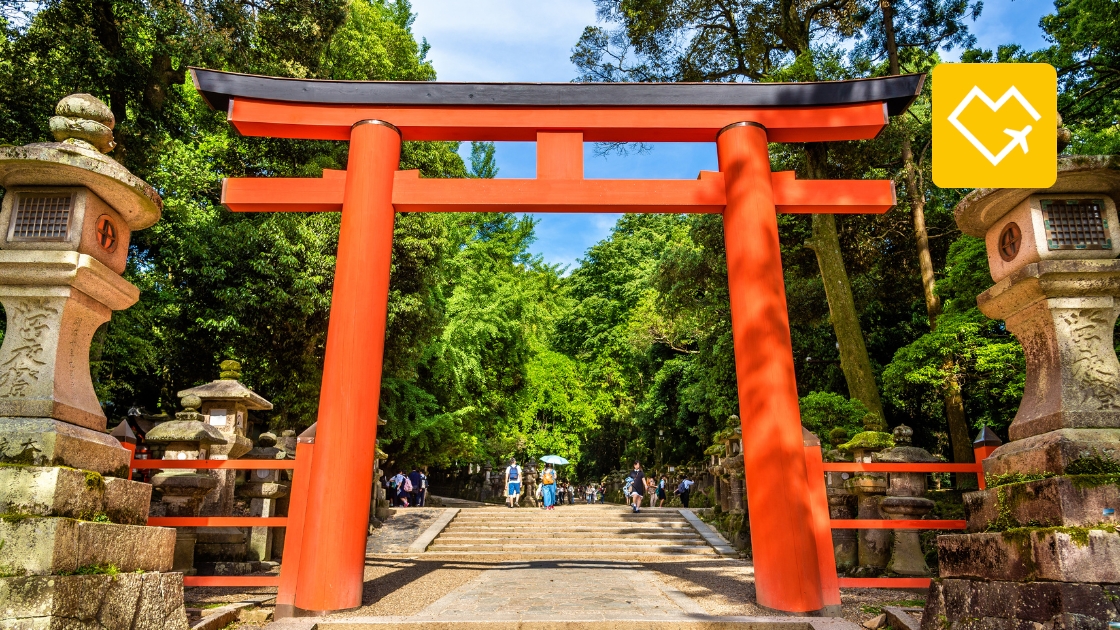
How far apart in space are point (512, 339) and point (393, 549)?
11.4 meters

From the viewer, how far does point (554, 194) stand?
5.85 metres

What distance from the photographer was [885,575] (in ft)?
23.3

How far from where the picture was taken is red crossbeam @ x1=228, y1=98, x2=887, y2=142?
598 centimetres

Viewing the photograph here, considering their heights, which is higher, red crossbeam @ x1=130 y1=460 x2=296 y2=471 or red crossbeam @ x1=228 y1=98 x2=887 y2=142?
red crossbeam @ x1=228 y1=98 x2=887 y2=142

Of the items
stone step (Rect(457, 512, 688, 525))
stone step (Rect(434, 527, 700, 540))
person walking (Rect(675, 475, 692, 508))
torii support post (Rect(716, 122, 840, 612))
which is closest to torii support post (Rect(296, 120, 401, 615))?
torii support post (Rect(716, 122, 840, 612))

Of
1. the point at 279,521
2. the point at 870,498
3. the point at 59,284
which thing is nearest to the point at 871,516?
the point at 870,498

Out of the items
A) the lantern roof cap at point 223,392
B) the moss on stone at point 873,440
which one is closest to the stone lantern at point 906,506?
the moss on stone at point 873,440

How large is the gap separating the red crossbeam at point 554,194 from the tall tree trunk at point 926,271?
7663 mm

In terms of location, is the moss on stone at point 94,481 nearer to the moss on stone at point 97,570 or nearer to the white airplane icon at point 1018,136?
the moss on stone at point 97,570

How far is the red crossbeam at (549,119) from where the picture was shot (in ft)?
19.6

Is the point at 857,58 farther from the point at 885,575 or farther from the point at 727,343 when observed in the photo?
the point at 885,575

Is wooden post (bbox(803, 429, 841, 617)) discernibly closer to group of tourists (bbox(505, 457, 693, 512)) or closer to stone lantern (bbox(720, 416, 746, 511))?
stone lantern (bbox(720, 416, 746, 511))

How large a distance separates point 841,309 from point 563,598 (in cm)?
925

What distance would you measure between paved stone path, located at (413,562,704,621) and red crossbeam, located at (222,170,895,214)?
10.3 ft
